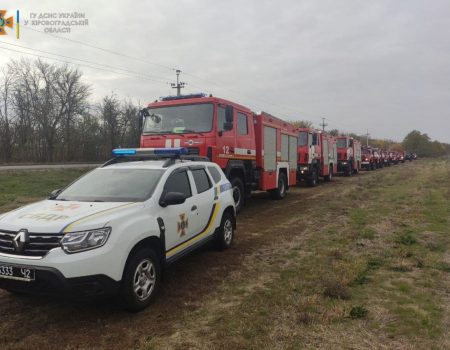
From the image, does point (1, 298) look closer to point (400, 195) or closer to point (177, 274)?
point (177, 274)

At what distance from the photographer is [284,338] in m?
3.41

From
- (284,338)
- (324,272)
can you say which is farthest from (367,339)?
(324,272)

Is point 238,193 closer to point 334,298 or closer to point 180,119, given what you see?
point 180,119

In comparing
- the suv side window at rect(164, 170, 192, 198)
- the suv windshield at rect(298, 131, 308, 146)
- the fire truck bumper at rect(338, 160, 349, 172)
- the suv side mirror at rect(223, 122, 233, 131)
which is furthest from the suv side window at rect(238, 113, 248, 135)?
the fire truck bumper at rect(338, 160, 349, 172)

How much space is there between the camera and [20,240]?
3.57 meters

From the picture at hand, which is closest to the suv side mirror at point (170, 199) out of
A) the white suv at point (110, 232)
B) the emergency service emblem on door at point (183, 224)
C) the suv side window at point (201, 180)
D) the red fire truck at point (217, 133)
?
the white suv at point (110, 232)

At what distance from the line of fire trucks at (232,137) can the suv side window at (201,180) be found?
0.65m

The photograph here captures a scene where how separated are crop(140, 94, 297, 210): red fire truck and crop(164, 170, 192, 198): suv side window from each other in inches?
128

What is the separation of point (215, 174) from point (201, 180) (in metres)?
0.67

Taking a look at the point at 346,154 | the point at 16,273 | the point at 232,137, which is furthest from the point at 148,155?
the point at 346,154

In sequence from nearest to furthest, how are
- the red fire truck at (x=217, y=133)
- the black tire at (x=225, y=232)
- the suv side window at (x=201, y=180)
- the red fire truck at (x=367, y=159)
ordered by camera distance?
the suv side window at (x=201, y=180)
the black tire at (x=225, y=232)
the red fire truck at (x=217, y=133)
the red fire truck at (x=367, y=159)

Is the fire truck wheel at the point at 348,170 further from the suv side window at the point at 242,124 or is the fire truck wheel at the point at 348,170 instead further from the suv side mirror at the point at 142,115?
the suv side mirror at the point at 142,115

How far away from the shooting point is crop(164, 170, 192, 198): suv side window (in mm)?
4879

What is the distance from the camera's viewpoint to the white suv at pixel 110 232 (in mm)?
3473
